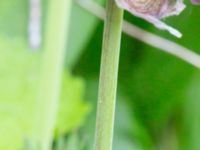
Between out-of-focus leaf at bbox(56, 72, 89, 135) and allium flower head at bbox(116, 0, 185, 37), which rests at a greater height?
out-of-focus leaf at bbox(56, 72, 89, 135)

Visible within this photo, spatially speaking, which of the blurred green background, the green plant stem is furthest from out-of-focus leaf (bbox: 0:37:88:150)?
the green plant stem

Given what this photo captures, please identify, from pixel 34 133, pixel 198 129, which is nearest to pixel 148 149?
pixel 198 129

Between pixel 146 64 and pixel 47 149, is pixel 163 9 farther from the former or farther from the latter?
pixel 146 64

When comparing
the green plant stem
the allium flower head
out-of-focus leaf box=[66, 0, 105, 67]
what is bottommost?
the green plant stem

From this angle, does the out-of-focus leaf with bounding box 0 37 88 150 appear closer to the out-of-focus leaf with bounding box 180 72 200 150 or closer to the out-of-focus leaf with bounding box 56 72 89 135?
the out-of-focus leaf with bounding box 56 72 89 135

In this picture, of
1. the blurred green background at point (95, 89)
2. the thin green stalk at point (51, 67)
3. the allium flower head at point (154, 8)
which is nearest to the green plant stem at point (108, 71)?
the allium flower head at point (154, 8)

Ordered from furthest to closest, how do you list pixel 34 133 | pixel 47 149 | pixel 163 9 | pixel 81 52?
pixel 81 52 < pixel 34 133 < pixel 47 149 < pixel 163 9
